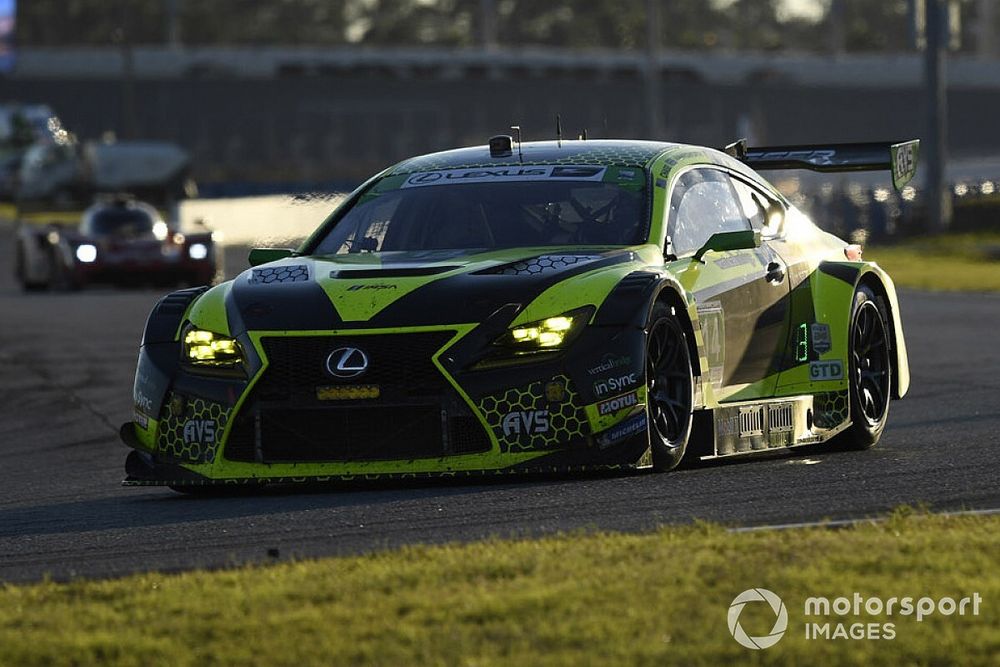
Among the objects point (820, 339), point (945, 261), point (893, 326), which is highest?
point (820, 339)

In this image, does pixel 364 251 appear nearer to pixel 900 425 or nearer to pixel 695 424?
pixel 695 424

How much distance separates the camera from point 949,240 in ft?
149

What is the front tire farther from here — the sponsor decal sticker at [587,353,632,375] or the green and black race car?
the sponsor decal sticker at [587,353,632,375]

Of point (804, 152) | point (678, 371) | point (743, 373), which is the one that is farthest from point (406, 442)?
point (804, 152)

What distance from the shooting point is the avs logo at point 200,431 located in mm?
8430

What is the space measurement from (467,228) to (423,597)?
3.83m

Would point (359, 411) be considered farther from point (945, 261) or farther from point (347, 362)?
point (945, 261)

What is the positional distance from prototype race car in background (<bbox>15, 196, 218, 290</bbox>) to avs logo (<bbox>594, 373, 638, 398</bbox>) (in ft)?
80.2

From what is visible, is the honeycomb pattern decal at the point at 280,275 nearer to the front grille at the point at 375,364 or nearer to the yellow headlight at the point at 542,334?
the front grille at the point at 375,364

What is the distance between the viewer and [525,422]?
814cm

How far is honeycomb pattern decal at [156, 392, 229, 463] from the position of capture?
332 inches

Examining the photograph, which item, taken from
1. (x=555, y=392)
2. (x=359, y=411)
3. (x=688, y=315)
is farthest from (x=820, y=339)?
(x=359, y=411)

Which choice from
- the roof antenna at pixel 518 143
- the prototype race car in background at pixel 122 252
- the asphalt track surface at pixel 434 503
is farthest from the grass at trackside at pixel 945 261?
the roof antenna at pixel 518 143

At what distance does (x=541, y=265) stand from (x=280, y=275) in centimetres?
106
